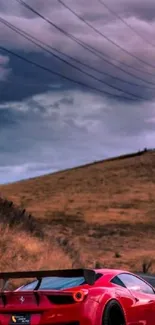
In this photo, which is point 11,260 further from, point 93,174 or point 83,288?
point 93,174

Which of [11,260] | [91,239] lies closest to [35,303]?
[11,260]

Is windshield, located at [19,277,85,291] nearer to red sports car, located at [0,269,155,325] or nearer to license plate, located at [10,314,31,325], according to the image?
red sports car, located at [0,269,155,325]

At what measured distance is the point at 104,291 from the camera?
37.2 feet

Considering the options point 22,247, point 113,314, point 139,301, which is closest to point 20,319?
point 113,314

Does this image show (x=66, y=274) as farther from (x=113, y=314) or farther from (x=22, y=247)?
(x=22, y=247)

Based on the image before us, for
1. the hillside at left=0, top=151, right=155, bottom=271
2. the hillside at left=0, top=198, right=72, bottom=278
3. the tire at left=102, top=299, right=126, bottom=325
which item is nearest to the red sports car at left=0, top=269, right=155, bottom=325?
the tire at left=102, top=299, right=126, bottom=325

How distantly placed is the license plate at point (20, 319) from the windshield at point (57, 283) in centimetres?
54

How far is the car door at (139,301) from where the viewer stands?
1215cm

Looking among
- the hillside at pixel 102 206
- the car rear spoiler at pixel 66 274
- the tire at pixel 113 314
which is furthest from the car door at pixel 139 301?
the hillside at pixel 102 206

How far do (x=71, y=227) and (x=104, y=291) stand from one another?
4624 centimetres

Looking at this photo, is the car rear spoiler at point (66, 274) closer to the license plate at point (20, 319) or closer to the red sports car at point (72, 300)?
the red sports car at point (72, 300)

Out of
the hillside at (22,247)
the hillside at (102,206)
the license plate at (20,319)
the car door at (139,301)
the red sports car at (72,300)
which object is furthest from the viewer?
the hillside at (102,206)

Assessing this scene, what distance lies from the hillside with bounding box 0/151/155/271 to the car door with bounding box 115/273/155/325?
26.2 m

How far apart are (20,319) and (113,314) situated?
1361 mm
